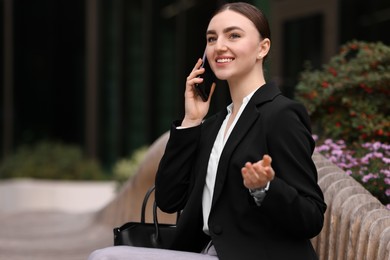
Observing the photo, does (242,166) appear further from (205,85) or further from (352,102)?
(352,102)

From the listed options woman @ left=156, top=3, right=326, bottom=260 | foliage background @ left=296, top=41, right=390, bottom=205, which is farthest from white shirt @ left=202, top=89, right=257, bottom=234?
foliage background @ left=296, top=41, right=390, bottom=205

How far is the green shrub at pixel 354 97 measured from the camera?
5957 millimetres

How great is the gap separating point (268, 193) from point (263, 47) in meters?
0.71

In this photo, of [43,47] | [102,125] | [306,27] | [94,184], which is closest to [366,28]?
[306,27]

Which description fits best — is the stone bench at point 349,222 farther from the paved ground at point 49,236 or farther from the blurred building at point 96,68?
the blurred building at point 96,68

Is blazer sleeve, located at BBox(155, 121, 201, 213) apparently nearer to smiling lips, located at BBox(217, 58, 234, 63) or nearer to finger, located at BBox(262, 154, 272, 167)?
smiling lips, located at BBox(217, 58, 234, 63)

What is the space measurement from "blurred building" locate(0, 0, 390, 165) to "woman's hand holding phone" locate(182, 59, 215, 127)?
13.1 m

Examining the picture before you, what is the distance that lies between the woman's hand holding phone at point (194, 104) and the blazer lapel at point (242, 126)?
279mm

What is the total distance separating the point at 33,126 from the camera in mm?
21844

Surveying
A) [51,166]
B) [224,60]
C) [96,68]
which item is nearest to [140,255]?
[224,60]

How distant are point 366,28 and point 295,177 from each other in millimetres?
10458

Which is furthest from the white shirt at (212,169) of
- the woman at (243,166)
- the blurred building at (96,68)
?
the blurred building at (96,68)

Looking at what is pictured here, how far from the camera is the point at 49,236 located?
9586 mm

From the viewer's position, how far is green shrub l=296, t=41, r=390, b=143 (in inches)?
235
